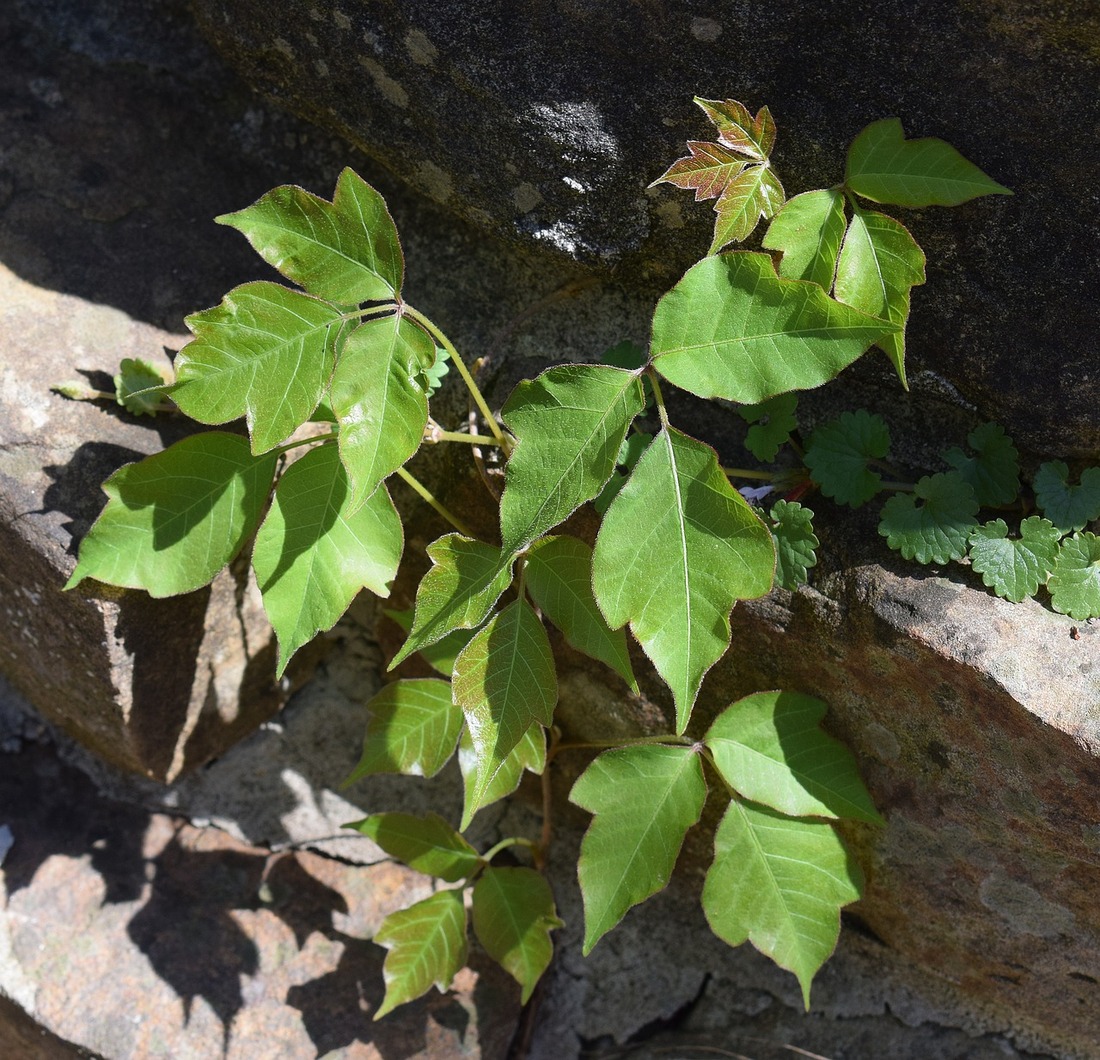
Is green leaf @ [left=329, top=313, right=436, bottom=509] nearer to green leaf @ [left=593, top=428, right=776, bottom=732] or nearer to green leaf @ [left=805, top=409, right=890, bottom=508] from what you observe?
green leaf @ [left=593, top=428, right=776, bottom=732]

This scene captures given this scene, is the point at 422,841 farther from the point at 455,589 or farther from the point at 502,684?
the point at 455,589

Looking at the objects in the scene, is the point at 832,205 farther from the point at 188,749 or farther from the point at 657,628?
the point at 188,749

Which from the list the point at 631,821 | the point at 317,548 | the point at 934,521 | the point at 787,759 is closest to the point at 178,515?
the point at 317,548

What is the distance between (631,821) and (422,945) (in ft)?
1.54

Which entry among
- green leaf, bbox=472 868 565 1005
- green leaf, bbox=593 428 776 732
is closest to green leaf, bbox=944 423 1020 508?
green leaf, bbox=593 428 776 732

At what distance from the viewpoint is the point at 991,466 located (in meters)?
1.45

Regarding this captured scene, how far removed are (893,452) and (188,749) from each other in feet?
4.51

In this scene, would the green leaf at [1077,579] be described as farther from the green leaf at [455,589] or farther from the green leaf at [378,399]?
the green leaf at [378,399]

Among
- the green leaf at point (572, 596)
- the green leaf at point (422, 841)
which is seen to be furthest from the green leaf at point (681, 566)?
the green leaf at point (422, 841)

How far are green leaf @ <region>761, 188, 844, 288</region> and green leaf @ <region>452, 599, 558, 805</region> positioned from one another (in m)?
0.57

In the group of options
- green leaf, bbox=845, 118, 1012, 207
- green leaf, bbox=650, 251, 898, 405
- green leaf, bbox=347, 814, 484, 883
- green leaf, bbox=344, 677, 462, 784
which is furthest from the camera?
green leaf, bbox=347, 814, 484, 883

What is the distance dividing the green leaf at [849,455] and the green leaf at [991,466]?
111 mm

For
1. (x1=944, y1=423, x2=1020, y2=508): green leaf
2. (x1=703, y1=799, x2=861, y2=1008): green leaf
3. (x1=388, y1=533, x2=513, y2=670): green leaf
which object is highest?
(x1=944, y1=423, x2=1020, y2=508): green leaf

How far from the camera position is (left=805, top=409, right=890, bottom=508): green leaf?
145cm
